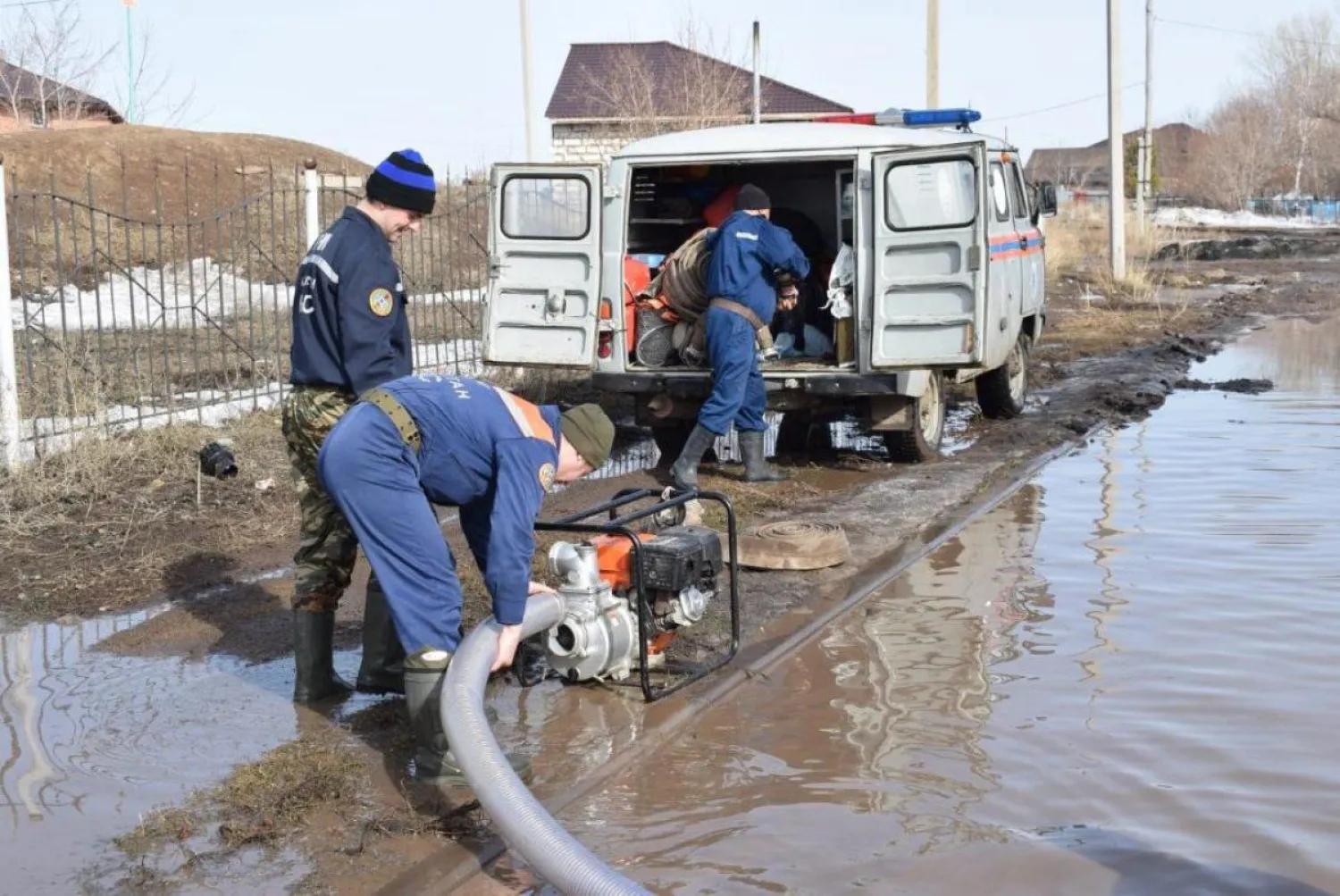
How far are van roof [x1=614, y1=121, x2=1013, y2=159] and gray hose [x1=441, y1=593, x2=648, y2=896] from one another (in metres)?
5.77

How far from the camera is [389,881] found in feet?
13.2

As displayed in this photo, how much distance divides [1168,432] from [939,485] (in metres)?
3.11

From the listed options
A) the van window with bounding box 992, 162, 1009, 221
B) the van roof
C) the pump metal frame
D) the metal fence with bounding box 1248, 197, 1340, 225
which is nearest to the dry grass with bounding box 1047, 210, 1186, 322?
the van window with bounding box 992, 162, 1009, 221

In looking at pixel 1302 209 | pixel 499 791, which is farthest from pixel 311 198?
pixel 1302 209

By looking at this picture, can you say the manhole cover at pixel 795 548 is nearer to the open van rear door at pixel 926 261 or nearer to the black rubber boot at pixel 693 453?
the black rubber boot at pixel 693 453

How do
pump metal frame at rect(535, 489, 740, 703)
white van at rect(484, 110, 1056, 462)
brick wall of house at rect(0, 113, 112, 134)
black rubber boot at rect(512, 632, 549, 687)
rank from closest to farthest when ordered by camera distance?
pump metal frame at rect(535, 489, 740, 703)
black rubber boot at rect(512, 632, 549, 687)
white van at rect(484, 110, 1056, 462)
brick wall of house at rect(0, 113, 112, 134)

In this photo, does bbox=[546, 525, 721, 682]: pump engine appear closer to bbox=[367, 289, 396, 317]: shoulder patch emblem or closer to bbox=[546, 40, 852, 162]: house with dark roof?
bbox=[367, 289, 396, 317]: shoulder patch emblem

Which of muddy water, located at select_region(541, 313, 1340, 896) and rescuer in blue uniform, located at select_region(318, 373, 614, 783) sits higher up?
rescuer in blue uniform, located at select_region(318, 373, 614, 783)

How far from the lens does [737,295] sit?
9.35 meters

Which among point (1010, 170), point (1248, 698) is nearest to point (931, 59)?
point (1010, 170)

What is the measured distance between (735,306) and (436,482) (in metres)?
4.93

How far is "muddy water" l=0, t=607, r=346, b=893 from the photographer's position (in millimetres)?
4207

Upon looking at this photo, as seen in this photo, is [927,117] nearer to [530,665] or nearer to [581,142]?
[530,665]

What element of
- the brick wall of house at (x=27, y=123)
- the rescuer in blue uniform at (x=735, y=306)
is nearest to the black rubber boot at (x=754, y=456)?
the rescuer in blue uniform at (x=735, y=306)
